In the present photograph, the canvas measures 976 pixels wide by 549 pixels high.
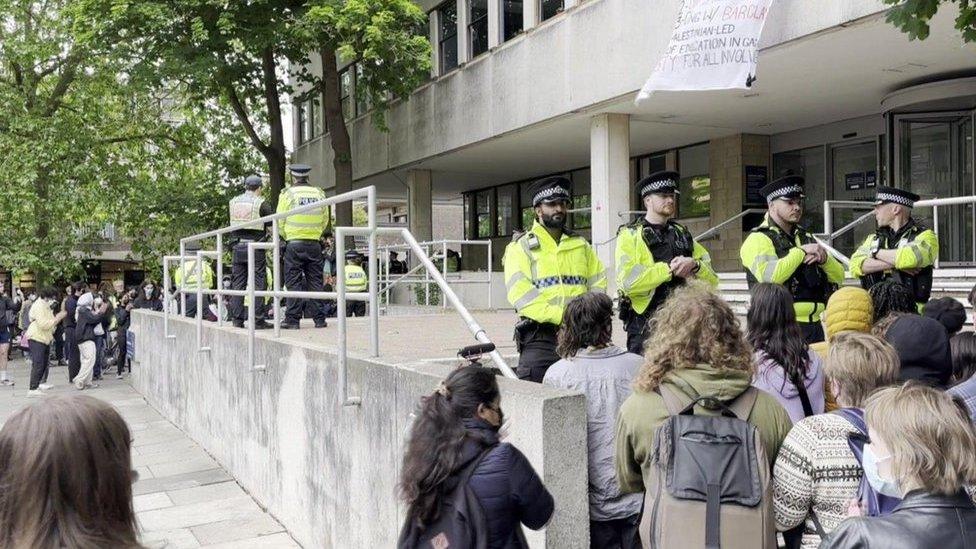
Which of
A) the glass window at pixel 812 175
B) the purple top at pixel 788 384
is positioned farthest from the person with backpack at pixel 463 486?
the glass window at pixel 812 175

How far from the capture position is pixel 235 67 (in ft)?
58.2

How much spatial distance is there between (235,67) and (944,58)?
13045 millimetres

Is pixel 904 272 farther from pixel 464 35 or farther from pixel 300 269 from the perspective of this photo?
pixel 464 35

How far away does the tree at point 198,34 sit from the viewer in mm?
15844

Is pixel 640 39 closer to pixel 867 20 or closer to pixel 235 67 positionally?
pixel 867 20

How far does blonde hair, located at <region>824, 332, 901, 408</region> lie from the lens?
282 centimetres

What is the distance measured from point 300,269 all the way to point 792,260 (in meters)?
4.86

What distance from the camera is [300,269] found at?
823 centimetres

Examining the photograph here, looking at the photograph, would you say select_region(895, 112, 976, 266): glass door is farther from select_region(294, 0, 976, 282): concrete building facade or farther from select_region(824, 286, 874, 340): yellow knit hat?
select_region(824, 286, 874, 340): yellow knit hat

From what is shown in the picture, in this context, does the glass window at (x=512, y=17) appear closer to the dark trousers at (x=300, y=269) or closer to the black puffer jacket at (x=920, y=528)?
the dark trousers at (x=300, y=269)

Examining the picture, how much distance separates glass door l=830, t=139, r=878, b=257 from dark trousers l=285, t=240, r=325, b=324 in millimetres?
9225

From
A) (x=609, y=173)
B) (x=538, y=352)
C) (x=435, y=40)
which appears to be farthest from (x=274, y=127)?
(x=538, y=352)

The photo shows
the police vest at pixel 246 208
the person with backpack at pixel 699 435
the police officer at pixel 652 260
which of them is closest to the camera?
the person with backpack at pixel 699 435

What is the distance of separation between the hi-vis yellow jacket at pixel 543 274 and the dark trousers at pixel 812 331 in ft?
4.07
